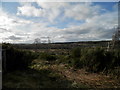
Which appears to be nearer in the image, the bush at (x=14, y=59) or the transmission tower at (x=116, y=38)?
the bush at (x=14, y=59)

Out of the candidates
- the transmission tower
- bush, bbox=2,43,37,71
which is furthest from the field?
the transmission tower

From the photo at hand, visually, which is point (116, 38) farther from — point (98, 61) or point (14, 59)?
point (14, 59)

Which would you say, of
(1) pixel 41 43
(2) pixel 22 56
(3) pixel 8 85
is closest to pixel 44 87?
(3) pixel 8 85

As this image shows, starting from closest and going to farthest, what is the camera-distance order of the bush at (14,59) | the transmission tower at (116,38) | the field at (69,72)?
the field at (69,72) < the bush at (14,59) < the transmission tower at (116,38)

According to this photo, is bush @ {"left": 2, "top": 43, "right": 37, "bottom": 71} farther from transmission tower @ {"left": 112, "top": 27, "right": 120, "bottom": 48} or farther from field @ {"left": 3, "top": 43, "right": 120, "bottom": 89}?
transmission tower @ {"left": 112, "top": 27, "right": 120, "bottom": 48}

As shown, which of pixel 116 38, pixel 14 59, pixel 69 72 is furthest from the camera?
pixel 116 38

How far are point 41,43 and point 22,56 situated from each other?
6362cm

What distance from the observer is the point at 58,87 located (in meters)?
5.54

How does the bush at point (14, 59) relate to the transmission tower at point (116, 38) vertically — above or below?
below

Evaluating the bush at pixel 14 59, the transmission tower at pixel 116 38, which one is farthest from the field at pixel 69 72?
the transmission tower at pixel 116 38

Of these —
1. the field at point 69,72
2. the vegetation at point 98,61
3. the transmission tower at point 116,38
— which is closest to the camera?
the field at point 69,72

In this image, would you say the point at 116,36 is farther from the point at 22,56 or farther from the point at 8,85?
the point at 8,85

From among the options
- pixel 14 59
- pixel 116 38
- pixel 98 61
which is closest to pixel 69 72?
pixel 98 61

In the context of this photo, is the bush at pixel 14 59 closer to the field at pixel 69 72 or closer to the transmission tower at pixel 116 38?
the field at pixel 69 72
